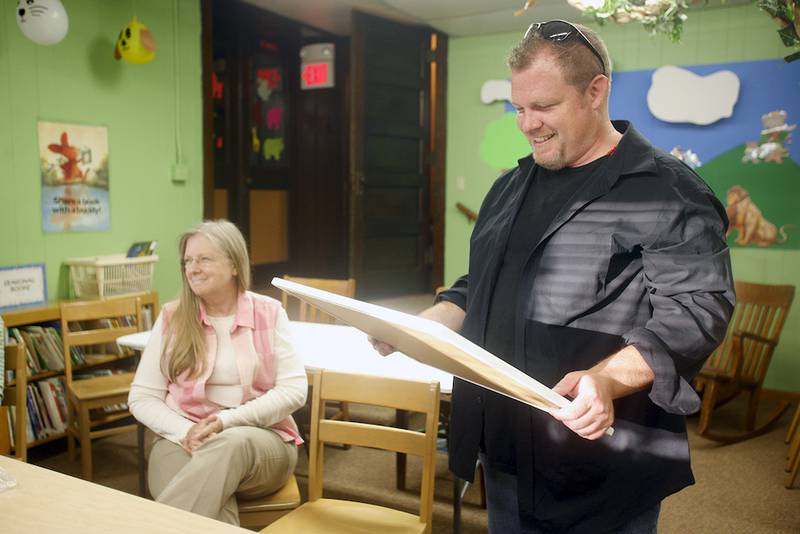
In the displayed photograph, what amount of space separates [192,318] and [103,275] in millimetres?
1710

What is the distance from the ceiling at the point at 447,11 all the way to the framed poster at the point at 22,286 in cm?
283

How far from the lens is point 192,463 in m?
1.93

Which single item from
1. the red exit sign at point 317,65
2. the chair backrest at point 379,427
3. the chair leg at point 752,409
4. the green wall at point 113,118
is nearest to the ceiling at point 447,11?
the red exit sign at point 317,65

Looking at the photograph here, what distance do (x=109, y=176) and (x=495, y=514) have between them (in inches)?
134

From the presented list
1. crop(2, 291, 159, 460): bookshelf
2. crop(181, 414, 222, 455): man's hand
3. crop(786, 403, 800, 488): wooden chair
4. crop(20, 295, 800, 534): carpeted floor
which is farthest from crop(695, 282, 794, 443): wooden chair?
crop(2, 291, 159, 460): bookshelf

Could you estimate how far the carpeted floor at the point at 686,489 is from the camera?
2791mm

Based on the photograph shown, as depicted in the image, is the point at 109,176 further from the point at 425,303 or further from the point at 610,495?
the point at 610,495

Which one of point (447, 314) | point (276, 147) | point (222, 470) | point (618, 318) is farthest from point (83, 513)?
point (276, 147)

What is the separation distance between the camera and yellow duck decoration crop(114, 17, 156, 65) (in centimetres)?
377

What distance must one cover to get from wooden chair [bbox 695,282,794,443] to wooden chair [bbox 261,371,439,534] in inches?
93.4

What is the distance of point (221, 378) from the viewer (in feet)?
7.18

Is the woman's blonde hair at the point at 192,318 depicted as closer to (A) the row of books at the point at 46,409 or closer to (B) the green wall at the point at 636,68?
(A) the row of books at the point at 46,409

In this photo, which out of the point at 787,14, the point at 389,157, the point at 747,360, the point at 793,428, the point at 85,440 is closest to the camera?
the point at 787,14

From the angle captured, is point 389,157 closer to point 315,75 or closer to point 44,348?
point 315,75
